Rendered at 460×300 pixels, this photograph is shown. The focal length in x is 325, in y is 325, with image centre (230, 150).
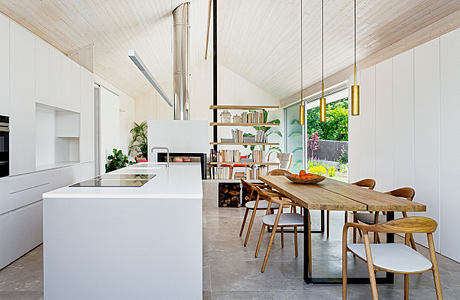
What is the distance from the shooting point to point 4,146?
2936mm

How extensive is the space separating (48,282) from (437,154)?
11.9 ft

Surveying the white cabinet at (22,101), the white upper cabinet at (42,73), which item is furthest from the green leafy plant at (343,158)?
the white cabinet at (22,101)

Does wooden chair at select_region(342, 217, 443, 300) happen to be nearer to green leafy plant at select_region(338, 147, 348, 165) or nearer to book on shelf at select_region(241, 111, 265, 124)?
book on shelf at select_region(241, 111, 265, 124)

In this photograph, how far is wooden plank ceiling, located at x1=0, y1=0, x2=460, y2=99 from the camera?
3879mm

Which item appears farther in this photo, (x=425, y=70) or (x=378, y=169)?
(x=378, y=169)

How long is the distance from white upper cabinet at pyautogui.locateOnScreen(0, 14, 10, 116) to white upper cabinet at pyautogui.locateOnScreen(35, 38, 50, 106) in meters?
0.50

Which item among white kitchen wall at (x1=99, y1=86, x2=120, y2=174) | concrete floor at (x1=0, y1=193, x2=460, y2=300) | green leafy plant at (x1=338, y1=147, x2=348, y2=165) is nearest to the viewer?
concrete floor at (x1=0, y1=193, x2=460, y2=300)

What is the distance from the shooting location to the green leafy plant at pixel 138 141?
9.70 metres

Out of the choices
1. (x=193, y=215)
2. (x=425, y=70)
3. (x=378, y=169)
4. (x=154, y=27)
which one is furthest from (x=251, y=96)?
(x=193, y=215)

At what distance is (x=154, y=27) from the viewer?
6250 mm

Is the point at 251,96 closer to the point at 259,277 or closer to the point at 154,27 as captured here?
the point at 154,27

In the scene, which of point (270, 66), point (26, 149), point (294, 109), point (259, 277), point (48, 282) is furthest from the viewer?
point (294, 109)

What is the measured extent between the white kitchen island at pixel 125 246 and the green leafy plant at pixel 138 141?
7.85 metres

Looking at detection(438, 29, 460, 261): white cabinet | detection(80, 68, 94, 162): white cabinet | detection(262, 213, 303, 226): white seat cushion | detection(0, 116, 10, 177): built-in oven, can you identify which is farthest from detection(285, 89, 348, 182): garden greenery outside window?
detection(0, 116, 10, 177): built-in oven
